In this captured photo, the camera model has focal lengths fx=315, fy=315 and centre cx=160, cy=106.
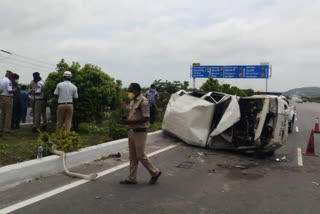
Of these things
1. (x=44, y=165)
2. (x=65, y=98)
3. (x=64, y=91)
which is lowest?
(x=44, y=165)

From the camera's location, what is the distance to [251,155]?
8414mm

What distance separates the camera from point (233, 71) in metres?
30.2

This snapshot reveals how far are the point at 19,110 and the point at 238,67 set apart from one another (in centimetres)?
2405

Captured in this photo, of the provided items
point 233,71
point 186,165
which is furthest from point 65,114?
point 233,71

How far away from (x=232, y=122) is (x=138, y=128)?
3568mm

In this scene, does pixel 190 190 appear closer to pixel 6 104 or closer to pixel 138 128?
pixel 138 128

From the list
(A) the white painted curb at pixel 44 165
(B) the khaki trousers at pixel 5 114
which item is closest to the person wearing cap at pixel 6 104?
(B) the khaki trousers at pixel 5 114

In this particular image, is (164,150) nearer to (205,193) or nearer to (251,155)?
(251,155)

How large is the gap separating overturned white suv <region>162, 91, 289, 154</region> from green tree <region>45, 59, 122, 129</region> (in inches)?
79.9

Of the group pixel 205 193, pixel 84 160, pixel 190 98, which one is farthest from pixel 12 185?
pixel 190 98

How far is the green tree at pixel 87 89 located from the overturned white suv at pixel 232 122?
2.03 meters

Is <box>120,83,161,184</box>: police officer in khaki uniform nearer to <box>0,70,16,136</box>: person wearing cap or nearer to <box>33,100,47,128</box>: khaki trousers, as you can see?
<box>0,70,16,136</box>: person wearing cap

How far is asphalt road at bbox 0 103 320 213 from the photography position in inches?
170

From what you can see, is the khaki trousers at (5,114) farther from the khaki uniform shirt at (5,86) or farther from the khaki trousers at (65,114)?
the khaki trousers at (65,114)
